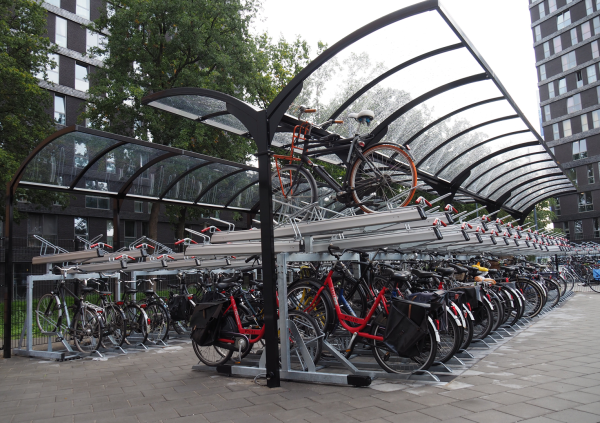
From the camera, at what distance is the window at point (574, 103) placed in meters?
42.5

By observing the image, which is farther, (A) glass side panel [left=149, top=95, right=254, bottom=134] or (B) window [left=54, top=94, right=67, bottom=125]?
(B) window [left=54, top=94, right=67, bottom=125]

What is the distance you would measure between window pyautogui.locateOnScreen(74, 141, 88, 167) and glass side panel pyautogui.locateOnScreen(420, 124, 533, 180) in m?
6.00

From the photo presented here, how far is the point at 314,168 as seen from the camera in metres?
6.27

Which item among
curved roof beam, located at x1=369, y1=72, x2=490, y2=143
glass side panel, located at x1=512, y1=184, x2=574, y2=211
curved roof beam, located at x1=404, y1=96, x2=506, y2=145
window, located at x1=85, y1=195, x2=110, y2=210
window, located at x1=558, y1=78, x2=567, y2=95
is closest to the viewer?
curved roof beam, located at x1=369, y1=72, x2=490, y2=143

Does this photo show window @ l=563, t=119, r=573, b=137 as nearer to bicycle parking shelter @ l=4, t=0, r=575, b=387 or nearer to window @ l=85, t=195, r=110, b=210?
bicycle parking shelter @ l=4, t=0, r=575, b=387

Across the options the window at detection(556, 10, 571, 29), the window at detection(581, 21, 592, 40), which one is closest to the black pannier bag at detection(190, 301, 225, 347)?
the window at detection(581, 21, 592, 40)

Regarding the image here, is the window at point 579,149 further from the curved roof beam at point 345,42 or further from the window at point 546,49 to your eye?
the curved roof beam at point 345,42

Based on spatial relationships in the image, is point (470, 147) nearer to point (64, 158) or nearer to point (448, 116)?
point (448, 116)

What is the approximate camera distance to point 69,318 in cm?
768

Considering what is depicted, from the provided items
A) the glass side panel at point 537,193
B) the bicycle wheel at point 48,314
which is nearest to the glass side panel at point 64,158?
the bicycle wheel at point 48,314

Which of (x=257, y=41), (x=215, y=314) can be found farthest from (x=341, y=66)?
(x=257, y=41)

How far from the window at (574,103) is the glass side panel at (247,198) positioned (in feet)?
139

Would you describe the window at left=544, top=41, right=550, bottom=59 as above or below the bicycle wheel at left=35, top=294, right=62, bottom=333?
above

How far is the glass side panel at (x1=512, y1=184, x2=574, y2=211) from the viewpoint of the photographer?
50.3ft
